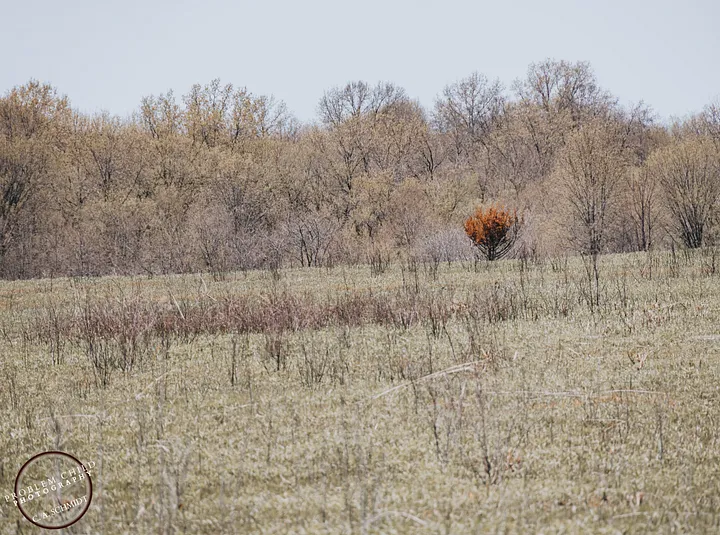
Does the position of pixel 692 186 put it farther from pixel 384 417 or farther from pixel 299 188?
pixel 384 417

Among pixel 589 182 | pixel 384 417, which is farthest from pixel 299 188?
pixel 384 417

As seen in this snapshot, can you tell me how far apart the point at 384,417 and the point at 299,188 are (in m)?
41.3

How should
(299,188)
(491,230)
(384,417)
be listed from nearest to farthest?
(384,417) → (491,230) → (299,188)

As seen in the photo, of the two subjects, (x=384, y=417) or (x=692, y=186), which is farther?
(x=692, y=186)

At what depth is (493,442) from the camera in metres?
5.68

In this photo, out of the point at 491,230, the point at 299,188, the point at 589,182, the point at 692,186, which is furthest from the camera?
the point at 299,188

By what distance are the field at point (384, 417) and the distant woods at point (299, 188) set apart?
43.6 ft

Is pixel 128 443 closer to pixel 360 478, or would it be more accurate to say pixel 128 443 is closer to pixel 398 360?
pixel 360 478

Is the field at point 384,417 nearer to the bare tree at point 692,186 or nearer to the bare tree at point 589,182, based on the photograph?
the bare tree at point 589,182

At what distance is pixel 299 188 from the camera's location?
154ft

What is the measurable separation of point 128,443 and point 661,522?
4256mm

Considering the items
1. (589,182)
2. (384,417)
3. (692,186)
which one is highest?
(589,182)

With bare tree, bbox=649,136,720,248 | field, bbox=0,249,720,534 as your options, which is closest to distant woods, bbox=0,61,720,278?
bare tree, bbox=649,136,720,248

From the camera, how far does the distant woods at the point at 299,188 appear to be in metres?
34.3
